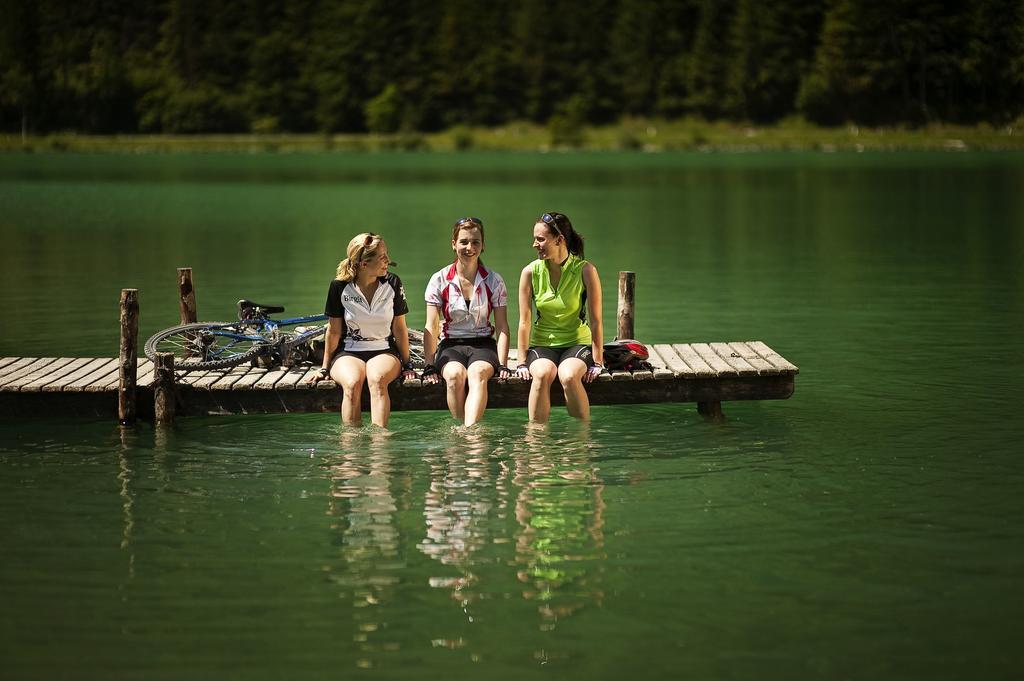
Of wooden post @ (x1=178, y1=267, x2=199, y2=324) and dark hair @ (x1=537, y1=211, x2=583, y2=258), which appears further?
wooden post @ (x1=178, y1=267, x2=199, y2=324)

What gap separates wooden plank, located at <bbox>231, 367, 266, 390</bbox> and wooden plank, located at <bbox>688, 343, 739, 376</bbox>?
161 inches

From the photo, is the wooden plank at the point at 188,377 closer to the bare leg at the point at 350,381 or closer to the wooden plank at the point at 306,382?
the wooden plank at the point at 306,382

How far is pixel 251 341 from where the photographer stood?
13867 millimetres

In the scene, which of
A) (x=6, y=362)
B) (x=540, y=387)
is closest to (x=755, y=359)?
(x=540, y=387)

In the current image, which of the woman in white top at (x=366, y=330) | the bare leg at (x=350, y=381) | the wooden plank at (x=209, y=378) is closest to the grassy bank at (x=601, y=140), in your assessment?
the wooden plank at (x=209, y=378)

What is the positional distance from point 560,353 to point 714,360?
172 cm

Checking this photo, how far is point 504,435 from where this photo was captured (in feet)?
41.5

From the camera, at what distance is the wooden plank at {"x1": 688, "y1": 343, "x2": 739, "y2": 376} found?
42.2 ft

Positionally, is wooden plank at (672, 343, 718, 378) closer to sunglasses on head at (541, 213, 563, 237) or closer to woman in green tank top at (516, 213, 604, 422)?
woman in green tank top at (516, 213, 604, 422)

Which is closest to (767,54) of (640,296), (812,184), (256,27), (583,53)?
(583,53)

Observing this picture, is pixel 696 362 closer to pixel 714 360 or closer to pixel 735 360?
pixel 714 360

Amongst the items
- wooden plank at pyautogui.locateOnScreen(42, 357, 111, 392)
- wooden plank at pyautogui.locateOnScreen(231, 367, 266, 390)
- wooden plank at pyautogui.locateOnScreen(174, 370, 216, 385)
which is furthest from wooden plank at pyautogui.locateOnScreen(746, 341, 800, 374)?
wooden plank at pyautogui.locateOnScreen(42, 357, 111, 392)

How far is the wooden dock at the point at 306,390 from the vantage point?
12641 millimetres

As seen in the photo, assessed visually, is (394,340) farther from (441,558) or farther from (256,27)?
(256,27)
